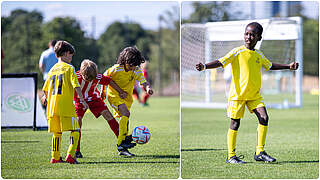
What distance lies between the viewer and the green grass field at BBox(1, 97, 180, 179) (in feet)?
14.4

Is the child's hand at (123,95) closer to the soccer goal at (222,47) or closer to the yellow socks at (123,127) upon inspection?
the yellow socks at (123,127)

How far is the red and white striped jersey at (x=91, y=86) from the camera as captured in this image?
532cm

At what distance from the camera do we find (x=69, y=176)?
4.25m

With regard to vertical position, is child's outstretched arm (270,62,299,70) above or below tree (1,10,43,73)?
below

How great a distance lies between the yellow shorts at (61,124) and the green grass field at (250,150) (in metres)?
1.26

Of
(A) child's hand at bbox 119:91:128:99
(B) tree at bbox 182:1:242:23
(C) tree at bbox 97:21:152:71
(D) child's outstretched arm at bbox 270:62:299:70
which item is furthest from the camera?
(C) tree at bbox 97:21:152:71

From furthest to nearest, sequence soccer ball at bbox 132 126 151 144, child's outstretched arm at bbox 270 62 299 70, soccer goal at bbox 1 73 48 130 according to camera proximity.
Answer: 1. soccer goal at bbox 1 73 48 130
2. soccer ball at bbox 132 126 151 144
3. child's outstretched arm at bbox 270 62 299 70

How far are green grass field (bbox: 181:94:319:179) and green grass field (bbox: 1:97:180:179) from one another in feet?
0.74

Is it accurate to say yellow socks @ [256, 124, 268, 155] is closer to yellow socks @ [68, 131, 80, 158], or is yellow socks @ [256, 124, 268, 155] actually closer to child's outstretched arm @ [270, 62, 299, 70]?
child's outstretched arm @ [270, 62, 299, 70]

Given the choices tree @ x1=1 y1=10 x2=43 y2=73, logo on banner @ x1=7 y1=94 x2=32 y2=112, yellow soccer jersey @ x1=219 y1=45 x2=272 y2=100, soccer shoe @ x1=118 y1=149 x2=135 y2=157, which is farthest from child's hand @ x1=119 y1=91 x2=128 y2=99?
tree @ x1=1 y1=10 x2=43 y2=73

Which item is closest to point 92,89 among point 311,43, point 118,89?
point 118,89

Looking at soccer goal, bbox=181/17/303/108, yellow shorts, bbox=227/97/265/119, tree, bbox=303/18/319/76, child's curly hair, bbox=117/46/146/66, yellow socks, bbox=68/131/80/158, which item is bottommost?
yellow socks, bbox=68/131/80/158

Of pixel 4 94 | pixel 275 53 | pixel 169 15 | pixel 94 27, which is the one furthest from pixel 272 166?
pixel 169 15

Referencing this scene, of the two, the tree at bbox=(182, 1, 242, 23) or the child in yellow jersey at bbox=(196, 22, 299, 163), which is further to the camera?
the tree at bbox=(182, 1, 242, 23)
